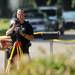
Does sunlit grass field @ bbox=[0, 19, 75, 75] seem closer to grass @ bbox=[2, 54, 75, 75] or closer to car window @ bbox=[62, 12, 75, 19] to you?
grass @ bbox=[2, 54, 75, 75]

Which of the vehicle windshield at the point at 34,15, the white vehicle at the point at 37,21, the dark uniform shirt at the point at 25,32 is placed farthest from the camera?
the vehicle windshield at the point at 34,15

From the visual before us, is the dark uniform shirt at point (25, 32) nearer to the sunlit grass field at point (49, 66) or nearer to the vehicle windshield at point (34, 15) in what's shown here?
the sunlit grass field at point (49, 66)

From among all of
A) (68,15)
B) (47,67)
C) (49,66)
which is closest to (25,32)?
(49,66)

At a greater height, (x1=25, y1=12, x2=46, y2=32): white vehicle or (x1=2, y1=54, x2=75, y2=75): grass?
(x1=2, y1=54, x2=75, y2=75): grass

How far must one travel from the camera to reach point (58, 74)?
240 inches

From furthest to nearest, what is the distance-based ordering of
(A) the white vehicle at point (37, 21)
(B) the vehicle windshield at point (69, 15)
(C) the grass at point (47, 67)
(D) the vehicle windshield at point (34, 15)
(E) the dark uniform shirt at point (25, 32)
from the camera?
(B) the vehicle windshield at point (69, 15) → (D) the vehicle windshield at point (34, 15) → (A) the white vehicle at point (37, 21) → (E) the dark uniform shirt at point (25, 32) → (C) the grass at point (47, 67)

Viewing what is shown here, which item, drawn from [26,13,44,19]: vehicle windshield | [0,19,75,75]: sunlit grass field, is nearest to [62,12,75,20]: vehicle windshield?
[26,13,44,19]: vehicle windshield

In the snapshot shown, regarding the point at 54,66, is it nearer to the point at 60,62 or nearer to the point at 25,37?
the point at 60,62

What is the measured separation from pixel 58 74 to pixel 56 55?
25.1 inches

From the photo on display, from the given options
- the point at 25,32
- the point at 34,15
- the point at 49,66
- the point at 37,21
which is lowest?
the point at 37,21

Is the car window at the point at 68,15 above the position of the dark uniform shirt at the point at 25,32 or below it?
below

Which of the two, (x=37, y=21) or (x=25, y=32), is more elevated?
(x=25, y=32)

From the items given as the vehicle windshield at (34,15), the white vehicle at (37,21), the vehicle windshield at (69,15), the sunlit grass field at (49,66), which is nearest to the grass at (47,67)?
the sunlit grass field at (49,66)

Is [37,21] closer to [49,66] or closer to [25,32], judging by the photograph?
[25,32]
